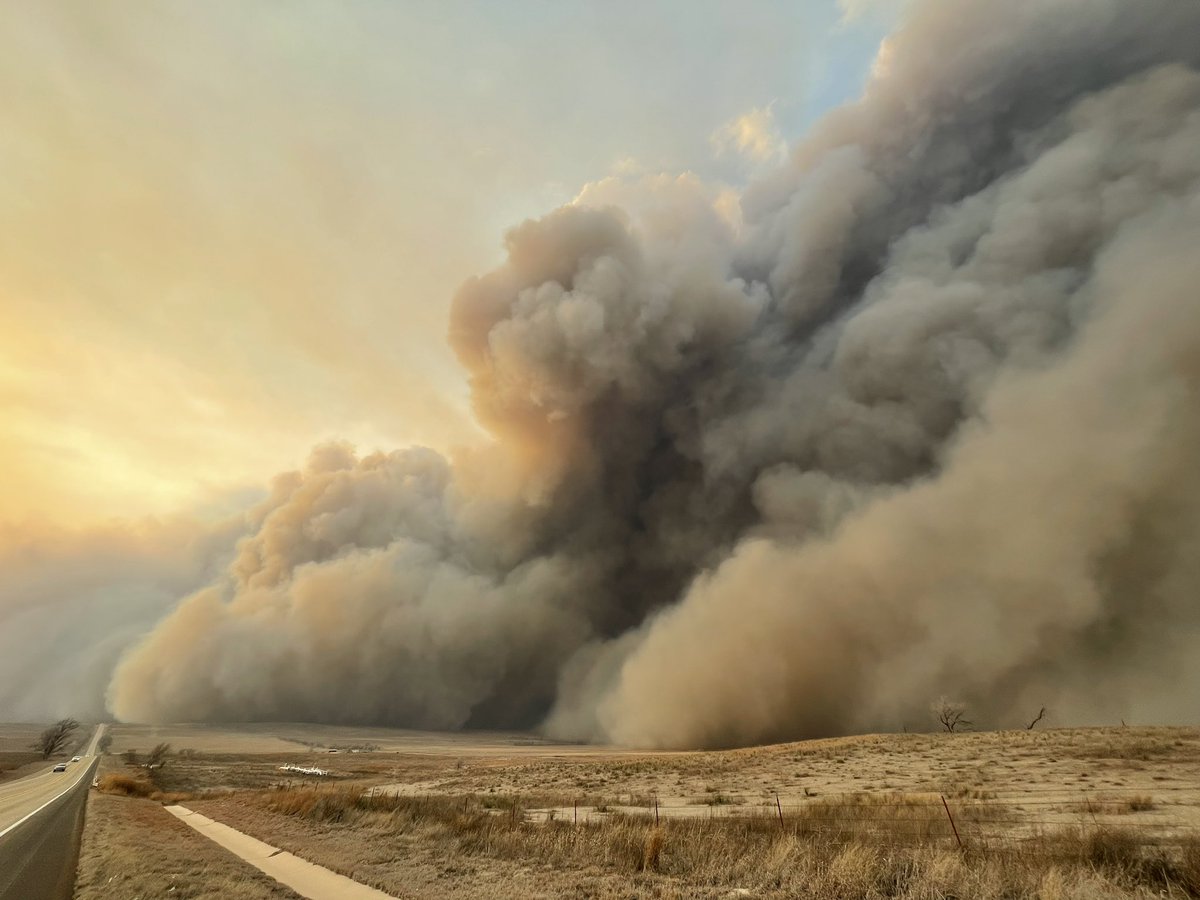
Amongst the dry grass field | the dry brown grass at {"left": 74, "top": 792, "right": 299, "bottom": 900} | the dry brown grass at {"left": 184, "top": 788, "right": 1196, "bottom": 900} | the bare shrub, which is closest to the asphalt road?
the dry brown grass at {"left": 74, "top": 792, "right": 299, "bottom": 900}

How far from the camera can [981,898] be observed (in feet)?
26.8

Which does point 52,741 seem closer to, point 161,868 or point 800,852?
Answer: point 161,868

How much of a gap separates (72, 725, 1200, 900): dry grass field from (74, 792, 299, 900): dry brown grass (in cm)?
157

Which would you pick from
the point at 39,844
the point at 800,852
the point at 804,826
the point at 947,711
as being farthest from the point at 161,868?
the point at 947,711

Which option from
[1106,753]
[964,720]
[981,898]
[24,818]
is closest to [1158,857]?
[981,898]

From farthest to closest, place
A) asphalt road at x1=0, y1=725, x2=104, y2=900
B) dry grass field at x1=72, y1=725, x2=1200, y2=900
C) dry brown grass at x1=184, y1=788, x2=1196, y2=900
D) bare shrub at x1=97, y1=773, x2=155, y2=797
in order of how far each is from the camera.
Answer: bare shrub at x1=97, y1=773, x2=155, y2=797, asphalt road at x1=0, y1=725, x2=104, y2=900, dry grass field at x1=72, y1=725, x2=1200, y2=900, dry brown grass at x1=184, y1=788, x2=1196, y2=900

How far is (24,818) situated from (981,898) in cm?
3002

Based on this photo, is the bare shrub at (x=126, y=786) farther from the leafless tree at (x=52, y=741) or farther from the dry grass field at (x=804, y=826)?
the leafless tree at (x=52, y=741)

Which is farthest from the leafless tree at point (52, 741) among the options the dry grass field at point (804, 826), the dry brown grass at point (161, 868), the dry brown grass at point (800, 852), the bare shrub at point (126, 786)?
the dry brown grass at point (800, 852)

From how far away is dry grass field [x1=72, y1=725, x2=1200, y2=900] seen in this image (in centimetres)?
939

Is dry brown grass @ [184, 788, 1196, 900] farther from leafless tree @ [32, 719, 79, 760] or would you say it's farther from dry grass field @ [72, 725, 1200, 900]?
leafless tree @ [32, 719, 79, 760]

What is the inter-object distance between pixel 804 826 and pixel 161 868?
45.6 ft

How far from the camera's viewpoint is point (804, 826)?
14.6 m

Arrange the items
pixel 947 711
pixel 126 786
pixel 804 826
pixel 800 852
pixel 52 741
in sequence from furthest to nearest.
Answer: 1. pixel 52 741
2. pixel 947 711
3. pixel 126 786
4. pixel 804 826
5. pixel 800 852
